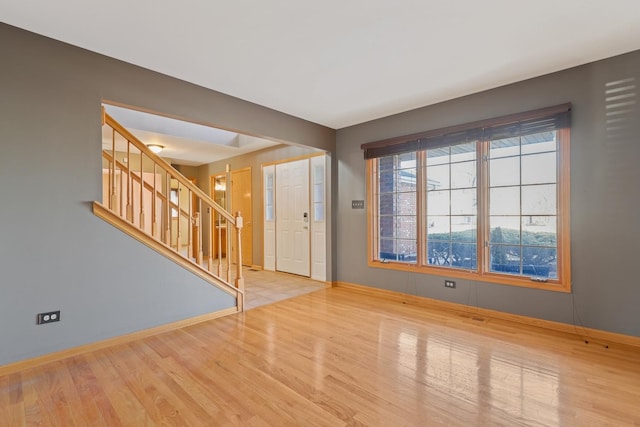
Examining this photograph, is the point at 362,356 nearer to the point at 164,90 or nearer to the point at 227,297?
the point at 227,297

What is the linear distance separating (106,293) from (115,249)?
0.39 m

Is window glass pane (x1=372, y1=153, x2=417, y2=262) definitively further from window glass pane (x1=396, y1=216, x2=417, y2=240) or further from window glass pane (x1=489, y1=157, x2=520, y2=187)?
window glass pane (x1=489, y1=157, x2=520, y2=187)

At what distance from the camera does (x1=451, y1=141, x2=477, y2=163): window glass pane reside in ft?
12.0

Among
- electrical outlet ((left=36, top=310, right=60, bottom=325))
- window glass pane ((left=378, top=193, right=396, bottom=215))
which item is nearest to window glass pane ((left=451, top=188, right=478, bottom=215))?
window glass pane ((left=378, top=193, right=396, bottom=215))

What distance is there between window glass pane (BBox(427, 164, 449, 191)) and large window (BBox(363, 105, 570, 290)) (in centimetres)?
1

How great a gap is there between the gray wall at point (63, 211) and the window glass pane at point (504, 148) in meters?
3.55

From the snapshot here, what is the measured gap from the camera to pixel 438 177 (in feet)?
12.9

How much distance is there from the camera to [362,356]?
253 centimetres

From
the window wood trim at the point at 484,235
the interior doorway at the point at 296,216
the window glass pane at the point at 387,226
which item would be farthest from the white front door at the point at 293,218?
the window glass pane at the point at 387,226

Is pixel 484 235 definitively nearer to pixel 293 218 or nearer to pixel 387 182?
pixel 387 182

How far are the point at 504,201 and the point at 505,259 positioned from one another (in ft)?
2.16

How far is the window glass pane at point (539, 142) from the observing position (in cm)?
315

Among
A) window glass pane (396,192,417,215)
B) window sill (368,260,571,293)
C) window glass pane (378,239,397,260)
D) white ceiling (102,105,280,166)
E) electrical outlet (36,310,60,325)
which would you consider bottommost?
electrical outlet (36,310,60,325)

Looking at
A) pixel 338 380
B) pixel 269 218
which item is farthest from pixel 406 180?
pixel 269 218
